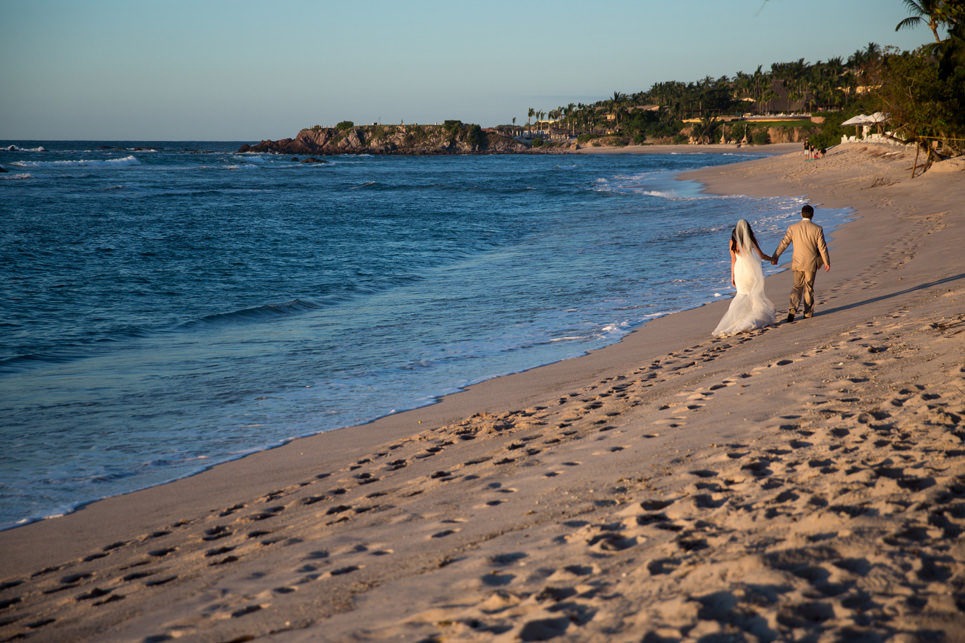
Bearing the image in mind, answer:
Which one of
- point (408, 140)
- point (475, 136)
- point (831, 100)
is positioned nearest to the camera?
point (831, 100)

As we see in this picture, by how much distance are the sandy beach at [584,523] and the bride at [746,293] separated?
4.94 ft

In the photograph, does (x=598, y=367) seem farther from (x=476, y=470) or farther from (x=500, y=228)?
(x=500, y=228)

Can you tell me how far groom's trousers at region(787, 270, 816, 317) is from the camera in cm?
930

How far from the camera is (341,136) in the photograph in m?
186

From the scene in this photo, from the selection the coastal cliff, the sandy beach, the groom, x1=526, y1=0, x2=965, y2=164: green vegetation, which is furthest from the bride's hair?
the coastal cliff

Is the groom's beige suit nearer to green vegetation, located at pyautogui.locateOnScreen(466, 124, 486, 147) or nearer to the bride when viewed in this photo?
the bride

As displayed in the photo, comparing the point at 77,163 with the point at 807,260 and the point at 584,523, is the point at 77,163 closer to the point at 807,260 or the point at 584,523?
the point at 807,260

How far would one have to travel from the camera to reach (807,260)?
9.20 meters

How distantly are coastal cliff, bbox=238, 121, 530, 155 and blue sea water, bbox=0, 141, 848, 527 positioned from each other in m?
155

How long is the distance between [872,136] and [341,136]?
161 metres

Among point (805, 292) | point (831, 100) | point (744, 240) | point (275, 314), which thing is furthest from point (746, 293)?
point (831, 100)

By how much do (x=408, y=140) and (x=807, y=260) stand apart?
7310 inches

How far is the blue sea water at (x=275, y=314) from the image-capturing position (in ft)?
23.6

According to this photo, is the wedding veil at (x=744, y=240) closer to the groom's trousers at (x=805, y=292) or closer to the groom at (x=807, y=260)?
the groom at (x=807, y=260)
